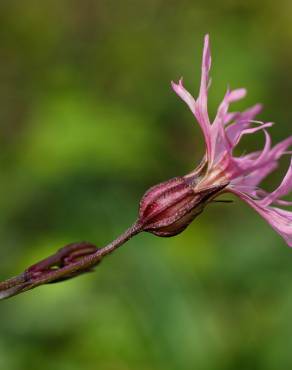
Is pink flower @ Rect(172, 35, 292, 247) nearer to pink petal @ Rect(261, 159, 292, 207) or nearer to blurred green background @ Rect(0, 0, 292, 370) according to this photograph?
pink petal @ Rect(261, 159, 292, 207)

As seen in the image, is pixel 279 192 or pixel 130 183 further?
pixel 130 183

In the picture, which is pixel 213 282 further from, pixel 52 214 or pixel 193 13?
pixel 193 13

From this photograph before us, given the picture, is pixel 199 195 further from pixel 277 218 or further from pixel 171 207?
pixel 277 218

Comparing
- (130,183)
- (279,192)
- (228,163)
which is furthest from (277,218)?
(130,183)

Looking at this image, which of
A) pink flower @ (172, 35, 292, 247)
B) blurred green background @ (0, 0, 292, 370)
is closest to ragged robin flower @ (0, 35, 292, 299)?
pink flower @ (172, 35, 292, 247)

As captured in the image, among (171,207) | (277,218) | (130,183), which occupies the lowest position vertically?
(277,218)

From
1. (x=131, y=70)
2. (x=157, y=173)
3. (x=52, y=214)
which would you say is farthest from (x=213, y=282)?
(x=131, y=70)
